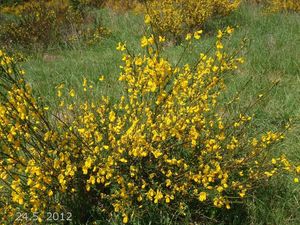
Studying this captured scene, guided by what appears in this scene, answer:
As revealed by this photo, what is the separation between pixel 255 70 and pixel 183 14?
234cm

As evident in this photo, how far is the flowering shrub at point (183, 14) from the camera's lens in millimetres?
6352

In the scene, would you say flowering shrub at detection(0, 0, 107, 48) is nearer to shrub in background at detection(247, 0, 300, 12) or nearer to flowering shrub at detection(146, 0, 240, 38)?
flowering shrub at detection(146, 0, 240, 38)

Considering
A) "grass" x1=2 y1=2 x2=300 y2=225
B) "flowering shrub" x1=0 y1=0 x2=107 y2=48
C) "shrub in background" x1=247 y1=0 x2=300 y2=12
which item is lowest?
"flowering shrub" x1=0 y1=0 x2=107 y2=48

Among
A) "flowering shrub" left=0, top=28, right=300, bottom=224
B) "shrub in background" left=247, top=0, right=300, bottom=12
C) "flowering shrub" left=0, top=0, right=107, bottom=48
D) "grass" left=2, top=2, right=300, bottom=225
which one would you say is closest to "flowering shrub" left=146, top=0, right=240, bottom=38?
"grass" left=2, top=2, right=300, bottom=225

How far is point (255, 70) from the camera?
4.78m

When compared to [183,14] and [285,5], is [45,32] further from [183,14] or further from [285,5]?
[285,5]

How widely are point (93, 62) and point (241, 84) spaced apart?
236cm

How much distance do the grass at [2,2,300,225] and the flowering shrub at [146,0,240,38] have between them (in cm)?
36

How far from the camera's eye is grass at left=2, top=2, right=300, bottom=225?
8.37ft

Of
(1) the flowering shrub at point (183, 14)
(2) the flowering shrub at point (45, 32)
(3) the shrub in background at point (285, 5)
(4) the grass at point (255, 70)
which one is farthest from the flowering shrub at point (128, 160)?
(3) the shrub in background at point (285, 5)

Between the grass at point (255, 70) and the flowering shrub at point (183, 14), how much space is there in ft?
1.20

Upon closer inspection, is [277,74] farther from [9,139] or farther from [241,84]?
[9,139]

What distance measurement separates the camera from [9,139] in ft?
6.68

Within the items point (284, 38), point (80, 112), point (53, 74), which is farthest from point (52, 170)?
point (284, 38)
